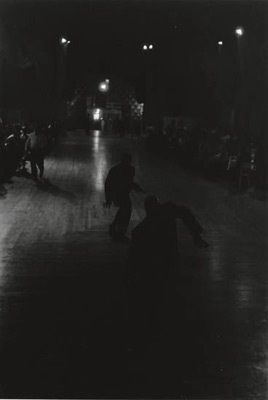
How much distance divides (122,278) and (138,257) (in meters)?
2.45

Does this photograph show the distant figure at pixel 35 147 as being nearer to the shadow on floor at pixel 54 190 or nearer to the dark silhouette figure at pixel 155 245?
the shadow on floor at pixel 54 190

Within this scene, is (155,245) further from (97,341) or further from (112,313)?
(97,341)

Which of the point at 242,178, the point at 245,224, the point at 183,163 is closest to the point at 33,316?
the point at 245,224

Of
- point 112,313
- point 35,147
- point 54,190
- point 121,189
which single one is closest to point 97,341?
point 112,313

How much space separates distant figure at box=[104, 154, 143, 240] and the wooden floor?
493 mm

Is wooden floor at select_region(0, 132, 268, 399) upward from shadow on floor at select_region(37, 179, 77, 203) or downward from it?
upward

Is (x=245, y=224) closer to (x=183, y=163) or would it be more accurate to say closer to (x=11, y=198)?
(x=11, y=198)

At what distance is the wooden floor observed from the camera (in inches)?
263

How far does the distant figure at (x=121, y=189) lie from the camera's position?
14.3m

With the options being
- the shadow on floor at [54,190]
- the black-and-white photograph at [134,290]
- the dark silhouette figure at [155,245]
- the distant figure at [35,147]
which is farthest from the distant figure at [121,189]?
the distant figure at [35,147]

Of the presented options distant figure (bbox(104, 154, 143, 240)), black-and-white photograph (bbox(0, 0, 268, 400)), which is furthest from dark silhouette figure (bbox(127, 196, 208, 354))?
distant figure (bbox(104, 154, 143, 240))

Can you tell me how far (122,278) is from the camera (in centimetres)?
1116

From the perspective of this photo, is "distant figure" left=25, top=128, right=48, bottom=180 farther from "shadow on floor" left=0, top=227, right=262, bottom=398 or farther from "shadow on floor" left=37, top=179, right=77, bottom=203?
"shadow on floor" left=0, top=227, right=262, bottom=398

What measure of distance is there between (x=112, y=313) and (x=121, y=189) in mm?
5479
